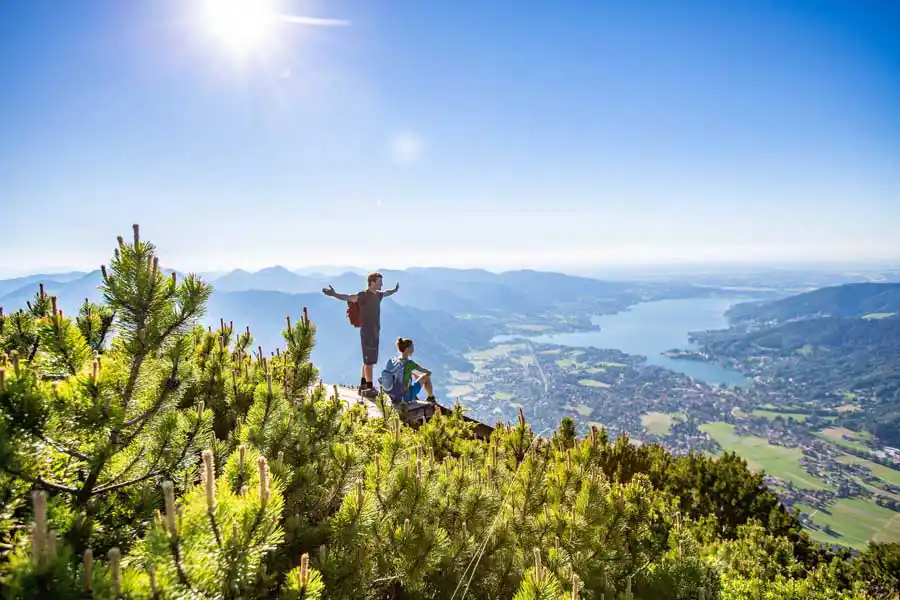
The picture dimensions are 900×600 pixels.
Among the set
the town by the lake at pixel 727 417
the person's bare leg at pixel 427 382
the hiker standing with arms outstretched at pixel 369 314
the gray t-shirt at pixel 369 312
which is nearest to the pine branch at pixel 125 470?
the person's bare leg at pixel 427 382

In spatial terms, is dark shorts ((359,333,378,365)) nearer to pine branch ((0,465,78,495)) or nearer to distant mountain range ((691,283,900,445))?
pine branch ((0,465,78,495))

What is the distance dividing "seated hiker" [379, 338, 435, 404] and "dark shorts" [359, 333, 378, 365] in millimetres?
1750

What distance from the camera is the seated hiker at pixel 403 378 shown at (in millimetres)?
7539

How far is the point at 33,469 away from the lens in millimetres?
1541

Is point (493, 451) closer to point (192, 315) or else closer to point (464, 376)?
point (192, 315)

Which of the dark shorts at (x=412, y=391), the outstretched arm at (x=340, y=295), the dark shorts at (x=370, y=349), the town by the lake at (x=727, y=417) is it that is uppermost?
the outstretched arm at (x=340, y=295)

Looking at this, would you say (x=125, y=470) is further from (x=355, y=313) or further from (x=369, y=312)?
(x=355, y=313)

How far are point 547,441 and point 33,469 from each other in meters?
4.13

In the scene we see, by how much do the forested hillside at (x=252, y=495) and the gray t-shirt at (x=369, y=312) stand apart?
175 inches

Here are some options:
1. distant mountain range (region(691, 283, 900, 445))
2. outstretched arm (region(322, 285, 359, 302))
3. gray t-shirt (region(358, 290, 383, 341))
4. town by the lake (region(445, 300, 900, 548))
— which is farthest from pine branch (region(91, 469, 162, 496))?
distant mountain range (region(691, 283, 900, 445))

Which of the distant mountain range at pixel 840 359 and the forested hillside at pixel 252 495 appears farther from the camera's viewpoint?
the distant mountain range at pixel 840 359

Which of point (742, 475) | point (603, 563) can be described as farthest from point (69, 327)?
point (742, 475)

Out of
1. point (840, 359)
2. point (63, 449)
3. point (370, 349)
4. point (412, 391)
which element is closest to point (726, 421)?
point (840, 359)

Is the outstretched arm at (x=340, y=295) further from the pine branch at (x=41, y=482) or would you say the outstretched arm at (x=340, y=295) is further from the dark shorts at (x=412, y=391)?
the pine branch at (x=41, y=482)
